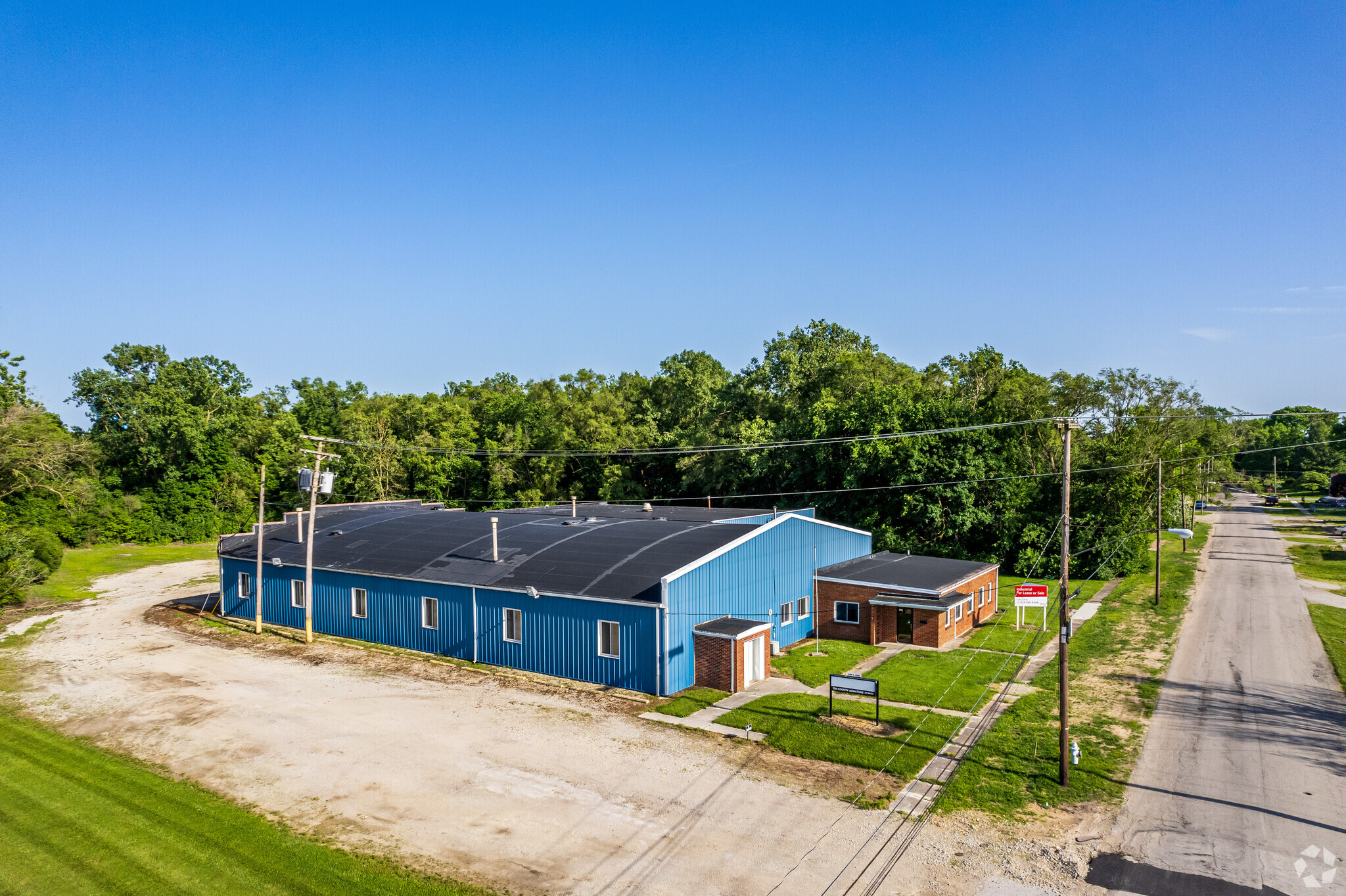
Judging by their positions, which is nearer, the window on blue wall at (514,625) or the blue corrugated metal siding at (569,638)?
the blue corrugated metal siding at (569,638)

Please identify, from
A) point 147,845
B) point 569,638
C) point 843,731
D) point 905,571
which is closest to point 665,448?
point 905,571

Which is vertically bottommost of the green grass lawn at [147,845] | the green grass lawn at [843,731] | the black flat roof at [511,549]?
the green grass lawn at [843,731]

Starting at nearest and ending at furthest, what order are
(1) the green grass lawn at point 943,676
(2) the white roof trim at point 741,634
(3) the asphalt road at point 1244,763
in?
(3) the asphalt road at point 1244,763 → (1) the green grass lawn at point 943,676 → (2) the white roof trim at point 741,634

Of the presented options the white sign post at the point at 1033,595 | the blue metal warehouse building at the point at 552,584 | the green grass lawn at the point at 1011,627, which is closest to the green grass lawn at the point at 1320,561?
the green grass lawn at the point at 1011,627

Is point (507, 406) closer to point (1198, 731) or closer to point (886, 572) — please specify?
point (886, 572)

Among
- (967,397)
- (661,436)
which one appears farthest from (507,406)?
(967,397)

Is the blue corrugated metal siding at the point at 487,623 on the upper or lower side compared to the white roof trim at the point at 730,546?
→ lower

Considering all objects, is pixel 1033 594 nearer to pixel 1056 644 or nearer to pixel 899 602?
pixel 1056 644

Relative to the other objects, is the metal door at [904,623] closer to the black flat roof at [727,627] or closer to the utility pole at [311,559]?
the black flat roof at [727,627]
